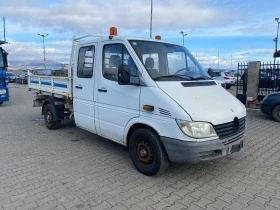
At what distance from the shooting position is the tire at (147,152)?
4.09 meters

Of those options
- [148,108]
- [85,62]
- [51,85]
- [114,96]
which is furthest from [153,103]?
[51,85]

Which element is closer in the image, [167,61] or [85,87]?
[167,61]

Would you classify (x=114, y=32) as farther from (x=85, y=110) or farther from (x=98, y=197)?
(x=98, y=197)

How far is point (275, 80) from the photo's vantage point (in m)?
11.0

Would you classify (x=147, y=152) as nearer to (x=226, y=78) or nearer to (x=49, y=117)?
(x=49, y=117)

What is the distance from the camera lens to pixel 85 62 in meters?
5.58

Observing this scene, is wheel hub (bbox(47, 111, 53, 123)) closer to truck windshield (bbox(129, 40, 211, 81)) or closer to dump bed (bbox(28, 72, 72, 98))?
dump bed (bbox(28, 72, 72, 98))

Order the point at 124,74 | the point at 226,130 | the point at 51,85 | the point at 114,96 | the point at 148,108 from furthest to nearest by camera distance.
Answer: the point at 51,85
the point at 114,96
the point at 124,74
the point at 148,108
the point at 226,130

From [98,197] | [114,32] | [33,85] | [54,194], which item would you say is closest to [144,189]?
[98,197]

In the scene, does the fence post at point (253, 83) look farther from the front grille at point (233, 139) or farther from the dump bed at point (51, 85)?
the dump bed at point (51, 85)

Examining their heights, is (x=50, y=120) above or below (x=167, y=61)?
below

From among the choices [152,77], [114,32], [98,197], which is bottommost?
[98,197]

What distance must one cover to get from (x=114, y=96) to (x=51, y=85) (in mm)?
3344

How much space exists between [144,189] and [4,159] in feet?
9.84
